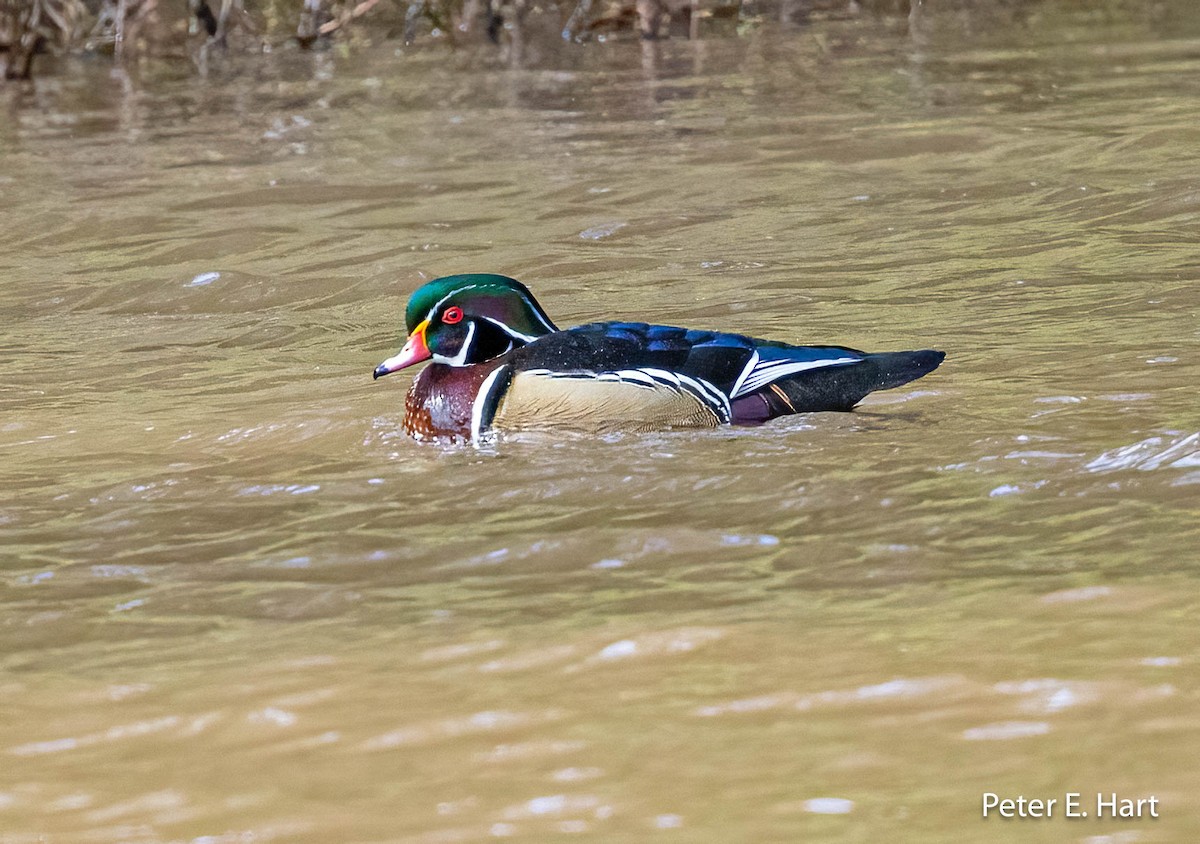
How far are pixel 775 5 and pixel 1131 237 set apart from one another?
1710 cm

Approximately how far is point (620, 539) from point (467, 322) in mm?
1356

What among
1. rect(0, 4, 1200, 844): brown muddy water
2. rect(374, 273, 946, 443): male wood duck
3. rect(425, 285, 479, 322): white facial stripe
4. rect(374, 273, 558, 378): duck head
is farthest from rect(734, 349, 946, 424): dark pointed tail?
rect(425, 285, 479, 322): white facial stripe

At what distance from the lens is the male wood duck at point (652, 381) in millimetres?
5688

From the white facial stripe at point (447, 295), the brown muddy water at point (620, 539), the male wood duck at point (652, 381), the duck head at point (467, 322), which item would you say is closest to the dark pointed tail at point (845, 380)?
the male wood duck at point (652, 381)

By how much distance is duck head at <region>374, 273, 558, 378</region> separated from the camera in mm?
6023

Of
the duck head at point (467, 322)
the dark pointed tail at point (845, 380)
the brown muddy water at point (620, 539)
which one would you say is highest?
the duck head at point (467, 322)

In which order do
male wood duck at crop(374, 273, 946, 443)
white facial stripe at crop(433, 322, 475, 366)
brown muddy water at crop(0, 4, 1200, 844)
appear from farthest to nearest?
1. white facial stripe at crop(433, 322, 475, 366)
2. male wood duck at crop(374, 273, 946, 443)
3. brown muddy water at crop(0, 4, 1200, 844)

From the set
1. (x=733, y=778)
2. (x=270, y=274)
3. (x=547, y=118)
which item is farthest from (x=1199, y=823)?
(x=547, y=118)

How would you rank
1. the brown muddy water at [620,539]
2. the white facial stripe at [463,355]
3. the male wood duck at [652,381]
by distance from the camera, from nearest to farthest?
the brown muddy water at [620,539] < the male wood duck at [652,381] < the white facial stripe at [463,355]

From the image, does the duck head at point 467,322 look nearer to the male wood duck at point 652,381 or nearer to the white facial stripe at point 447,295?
the white facial stripe at point 447,295

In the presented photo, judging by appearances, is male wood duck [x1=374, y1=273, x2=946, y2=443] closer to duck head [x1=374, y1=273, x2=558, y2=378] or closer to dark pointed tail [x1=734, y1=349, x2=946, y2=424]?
dark pointed tail [x1=734, y1=349, x2=946, y2=424]

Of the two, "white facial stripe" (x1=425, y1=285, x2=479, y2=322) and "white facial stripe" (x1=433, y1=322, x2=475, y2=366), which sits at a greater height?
"white facial stripe" (x1=425, y1=285, x2=479, y2=322)

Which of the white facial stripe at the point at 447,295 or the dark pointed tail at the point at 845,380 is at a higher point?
the white facial stripe at the point at 447,295

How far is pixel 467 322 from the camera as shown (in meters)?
6.02
